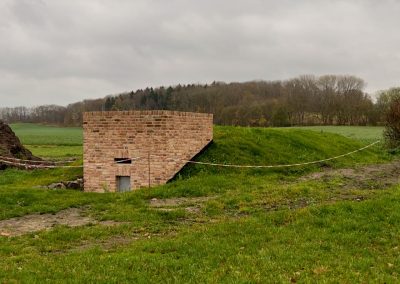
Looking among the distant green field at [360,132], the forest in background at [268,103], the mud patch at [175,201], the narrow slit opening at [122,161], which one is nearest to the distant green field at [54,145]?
Answer: the forest in background at [268,103]

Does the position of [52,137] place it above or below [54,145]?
above

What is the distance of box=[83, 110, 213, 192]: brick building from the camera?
14914 mm

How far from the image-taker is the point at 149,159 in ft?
48.8

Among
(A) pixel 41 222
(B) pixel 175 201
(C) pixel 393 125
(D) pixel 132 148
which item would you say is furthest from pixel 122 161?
(C) pixel 393 125

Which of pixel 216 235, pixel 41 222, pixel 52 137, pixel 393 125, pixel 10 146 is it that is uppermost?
pixel 393 125

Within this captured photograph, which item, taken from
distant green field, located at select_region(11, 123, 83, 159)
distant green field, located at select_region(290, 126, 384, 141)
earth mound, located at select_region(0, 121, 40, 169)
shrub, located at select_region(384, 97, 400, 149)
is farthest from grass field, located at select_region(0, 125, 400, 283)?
distant green field, located at select_region(290, 126, 384, 141)

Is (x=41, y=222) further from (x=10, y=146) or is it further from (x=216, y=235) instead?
(x=10, y=146)

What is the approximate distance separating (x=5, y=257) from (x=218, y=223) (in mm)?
4002

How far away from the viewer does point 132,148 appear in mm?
15102

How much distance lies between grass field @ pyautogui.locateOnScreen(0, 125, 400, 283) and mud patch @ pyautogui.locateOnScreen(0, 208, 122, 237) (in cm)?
31

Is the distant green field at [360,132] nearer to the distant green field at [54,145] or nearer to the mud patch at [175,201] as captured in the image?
the distant green field at [54,145]

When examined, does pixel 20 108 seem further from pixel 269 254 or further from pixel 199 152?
pixel 269 254

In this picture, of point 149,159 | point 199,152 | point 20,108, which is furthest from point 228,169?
point 20,108

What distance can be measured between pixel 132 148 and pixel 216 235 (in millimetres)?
7512
